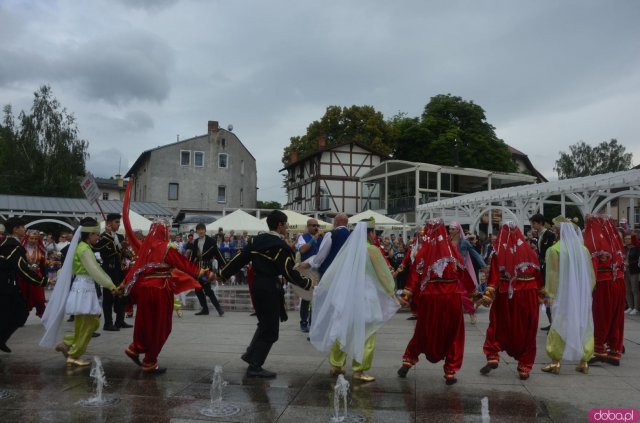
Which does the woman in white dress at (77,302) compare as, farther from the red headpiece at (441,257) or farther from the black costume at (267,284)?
the red headpiece at (441,257)

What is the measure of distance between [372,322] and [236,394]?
1.70m

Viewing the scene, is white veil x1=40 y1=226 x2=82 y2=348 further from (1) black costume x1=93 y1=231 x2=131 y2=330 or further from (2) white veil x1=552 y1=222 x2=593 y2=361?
(2) white veil x1=552 y1=222 x2=593 y2=361

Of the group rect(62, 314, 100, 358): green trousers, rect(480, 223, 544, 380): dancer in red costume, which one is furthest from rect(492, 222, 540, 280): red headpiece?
rect(62, 314, 100, 358): green trousers

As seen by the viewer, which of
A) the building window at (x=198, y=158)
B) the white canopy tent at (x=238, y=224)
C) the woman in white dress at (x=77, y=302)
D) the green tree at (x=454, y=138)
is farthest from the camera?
the building window at (x=198, y=158)

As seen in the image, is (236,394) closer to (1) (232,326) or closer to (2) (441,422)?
(2) (441,422)

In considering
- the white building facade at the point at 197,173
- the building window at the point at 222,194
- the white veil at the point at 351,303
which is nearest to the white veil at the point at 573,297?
the white veil at the point at 351,303

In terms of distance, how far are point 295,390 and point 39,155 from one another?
43.3 m

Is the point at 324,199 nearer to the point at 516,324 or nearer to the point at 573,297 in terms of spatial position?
the point at 573,297

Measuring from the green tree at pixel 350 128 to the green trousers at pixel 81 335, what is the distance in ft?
123

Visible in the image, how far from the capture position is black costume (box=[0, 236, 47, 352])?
23.4ft

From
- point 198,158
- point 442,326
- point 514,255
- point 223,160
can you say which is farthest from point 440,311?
point 223,160

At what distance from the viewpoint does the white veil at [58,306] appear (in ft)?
22.4

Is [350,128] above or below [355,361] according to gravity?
above

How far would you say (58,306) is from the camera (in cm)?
689
